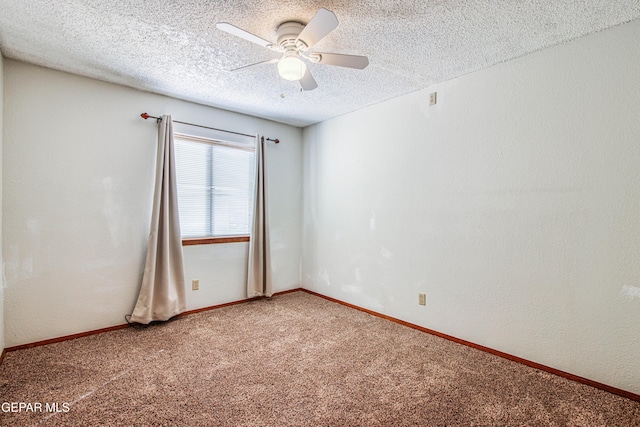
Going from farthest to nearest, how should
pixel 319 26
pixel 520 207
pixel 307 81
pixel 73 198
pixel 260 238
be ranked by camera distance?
pixel 260 238
pixel 73 198
pixel 520 207
pixel 307 81
pixel 319 26

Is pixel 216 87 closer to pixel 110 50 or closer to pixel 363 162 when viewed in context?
pixel 110 50

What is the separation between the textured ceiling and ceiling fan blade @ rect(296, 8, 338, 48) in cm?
18

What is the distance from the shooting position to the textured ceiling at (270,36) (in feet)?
5.99

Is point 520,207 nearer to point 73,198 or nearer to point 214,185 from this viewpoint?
point 214,185

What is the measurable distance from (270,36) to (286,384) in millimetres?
2374

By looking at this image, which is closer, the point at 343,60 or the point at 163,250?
the point at 343,60

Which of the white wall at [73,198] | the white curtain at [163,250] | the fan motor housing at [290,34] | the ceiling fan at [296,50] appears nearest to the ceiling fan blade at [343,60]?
the ceiling fan at [296,50]

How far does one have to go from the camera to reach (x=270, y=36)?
2.14 m

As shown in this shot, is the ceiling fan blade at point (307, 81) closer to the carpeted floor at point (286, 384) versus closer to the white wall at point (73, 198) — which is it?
the white wall at point (73, 198)

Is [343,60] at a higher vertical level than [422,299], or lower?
higher

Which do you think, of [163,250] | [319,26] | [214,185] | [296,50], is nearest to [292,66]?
[296,50]

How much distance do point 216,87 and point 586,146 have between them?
121 inches

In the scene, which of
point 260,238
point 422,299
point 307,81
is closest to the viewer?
point 307,81

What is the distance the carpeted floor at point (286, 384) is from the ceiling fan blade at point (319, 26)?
2.16 metres
